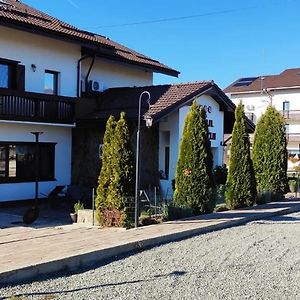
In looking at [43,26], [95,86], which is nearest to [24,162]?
[43,26]

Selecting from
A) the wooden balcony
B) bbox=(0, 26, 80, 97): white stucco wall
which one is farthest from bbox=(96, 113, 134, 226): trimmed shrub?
the wooden balcony

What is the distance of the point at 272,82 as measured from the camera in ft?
172

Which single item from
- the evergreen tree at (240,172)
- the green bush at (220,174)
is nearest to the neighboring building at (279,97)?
the green bush at (220,174)

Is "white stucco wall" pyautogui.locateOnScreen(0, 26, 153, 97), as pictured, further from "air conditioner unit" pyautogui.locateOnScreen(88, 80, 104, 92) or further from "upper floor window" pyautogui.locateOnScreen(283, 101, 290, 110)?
"upper floor window" pyautogui.locateOnScreen(283, 101, 290, 110)

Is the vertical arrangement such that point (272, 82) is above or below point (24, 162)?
above

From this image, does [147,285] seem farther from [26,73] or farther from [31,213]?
[26,73]

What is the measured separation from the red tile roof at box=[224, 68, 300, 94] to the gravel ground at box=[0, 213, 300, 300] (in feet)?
144

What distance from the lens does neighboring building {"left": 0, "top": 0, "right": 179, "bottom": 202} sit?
15062 millimetres

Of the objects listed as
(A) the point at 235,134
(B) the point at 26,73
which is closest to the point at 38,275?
(A) the point at 235,134

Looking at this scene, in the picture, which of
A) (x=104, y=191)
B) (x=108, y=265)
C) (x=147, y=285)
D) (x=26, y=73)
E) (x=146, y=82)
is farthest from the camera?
(x=146, y=82)

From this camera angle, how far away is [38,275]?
6.29 m

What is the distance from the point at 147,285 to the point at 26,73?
1154 cm

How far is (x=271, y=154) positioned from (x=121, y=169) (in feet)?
30.4

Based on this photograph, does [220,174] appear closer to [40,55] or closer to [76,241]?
[40,55]
